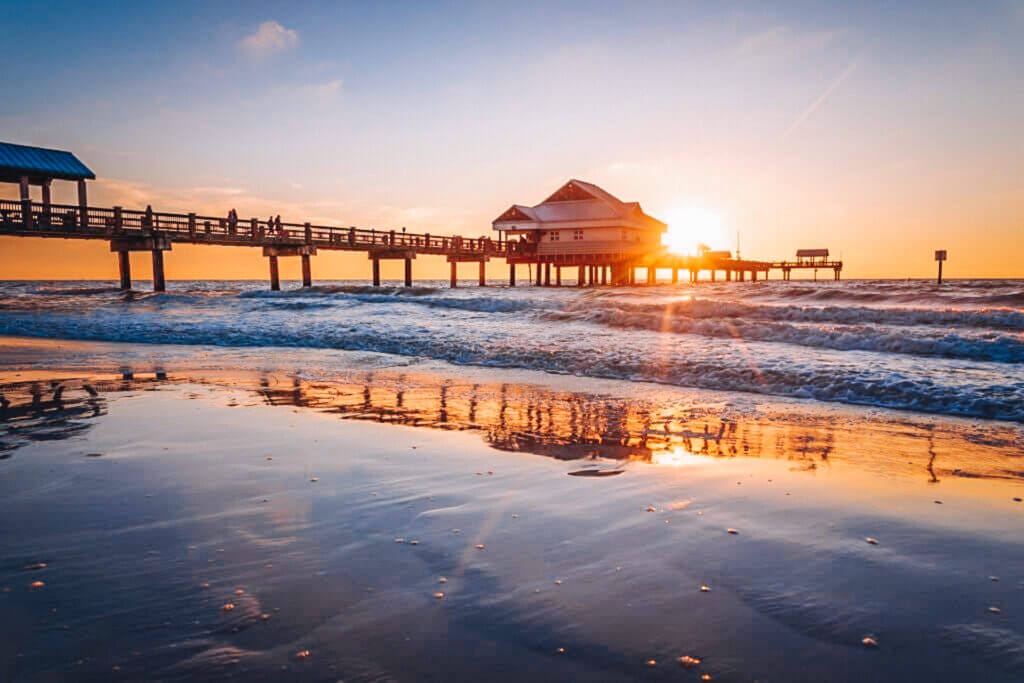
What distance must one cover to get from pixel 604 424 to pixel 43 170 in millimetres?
34244

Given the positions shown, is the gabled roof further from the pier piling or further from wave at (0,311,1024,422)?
wave at (0,311,1024,422)

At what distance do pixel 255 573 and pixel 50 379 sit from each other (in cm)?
840

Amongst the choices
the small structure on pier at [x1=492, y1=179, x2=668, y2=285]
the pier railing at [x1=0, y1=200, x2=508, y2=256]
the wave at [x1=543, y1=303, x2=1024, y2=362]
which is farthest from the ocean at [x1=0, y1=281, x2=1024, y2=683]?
the small structure on pier at [x1=492, y1=179, x2=668, y2=285]

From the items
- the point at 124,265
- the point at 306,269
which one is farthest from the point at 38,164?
the point at 306,269

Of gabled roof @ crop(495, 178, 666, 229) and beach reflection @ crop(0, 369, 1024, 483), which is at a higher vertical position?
gabled roof @ crop(495, 178, 666, 229)

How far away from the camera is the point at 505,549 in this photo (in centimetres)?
285

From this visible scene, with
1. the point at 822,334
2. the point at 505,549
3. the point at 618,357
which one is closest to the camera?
the point at 505,549

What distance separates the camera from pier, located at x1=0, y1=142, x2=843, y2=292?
27.5 meters

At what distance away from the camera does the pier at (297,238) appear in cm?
2746

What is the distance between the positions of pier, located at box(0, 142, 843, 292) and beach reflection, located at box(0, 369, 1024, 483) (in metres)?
24.6

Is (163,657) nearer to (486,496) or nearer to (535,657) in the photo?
(535,657)

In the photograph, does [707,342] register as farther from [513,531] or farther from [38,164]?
[38,164]

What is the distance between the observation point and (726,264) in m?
59.5

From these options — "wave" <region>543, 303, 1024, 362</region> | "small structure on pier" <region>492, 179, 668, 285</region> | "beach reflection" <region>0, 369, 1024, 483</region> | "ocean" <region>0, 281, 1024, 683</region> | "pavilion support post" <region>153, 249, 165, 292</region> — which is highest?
"small structure on pier" <region>492, 179, 668, 285</region>
